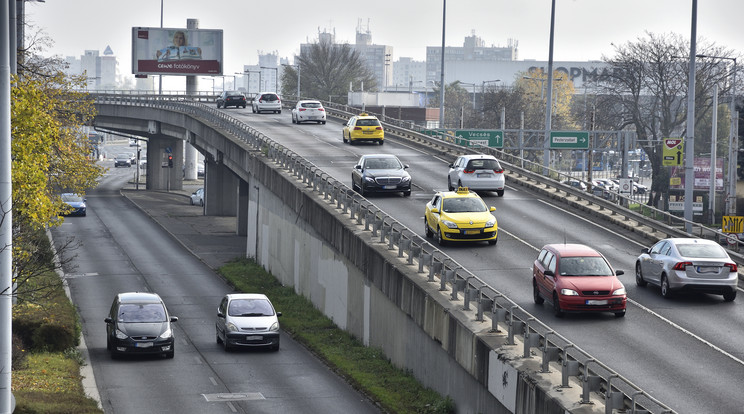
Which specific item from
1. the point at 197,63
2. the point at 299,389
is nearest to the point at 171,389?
the point at 299,389

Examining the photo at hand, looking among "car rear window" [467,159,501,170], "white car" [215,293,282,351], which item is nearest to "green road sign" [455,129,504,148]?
"car rear window" [467,159,501,170]

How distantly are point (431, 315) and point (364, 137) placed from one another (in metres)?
38.4

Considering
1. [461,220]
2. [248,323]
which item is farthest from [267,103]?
[461,220]

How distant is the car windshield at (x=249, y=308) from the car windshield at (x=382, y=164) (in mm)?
9655

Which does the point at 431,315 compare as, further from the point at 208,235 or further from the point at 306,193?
the point at 208,235

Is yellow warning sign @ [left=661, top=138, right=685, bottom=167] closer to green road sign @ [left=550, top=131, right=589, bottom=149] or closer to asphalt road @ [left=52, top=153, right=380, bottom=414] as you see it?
asphalt road @ [left=52, top=153, right=380, bottom=414]

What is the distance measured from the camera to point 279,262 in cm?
4816

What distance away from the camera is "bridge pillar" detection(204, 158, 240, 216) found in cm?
8269

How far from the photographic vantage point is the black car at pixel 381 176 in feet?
136

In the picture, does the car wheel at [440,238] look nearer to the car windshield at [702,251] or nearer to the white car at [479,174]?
the car windshield at [702,251]

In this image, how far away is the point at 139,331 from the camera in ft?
104

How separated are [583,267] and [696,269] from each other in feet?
11.2

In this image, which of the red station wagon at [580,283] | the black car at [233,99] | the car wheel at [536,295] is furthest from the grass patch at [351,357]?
the black car at [233,99]

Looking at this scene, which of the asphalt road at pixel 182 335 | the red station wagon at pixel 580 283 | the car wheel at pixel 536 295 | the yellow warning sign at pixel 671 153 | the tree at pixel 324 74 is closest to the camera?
the red station wagon at pixel 580 283
